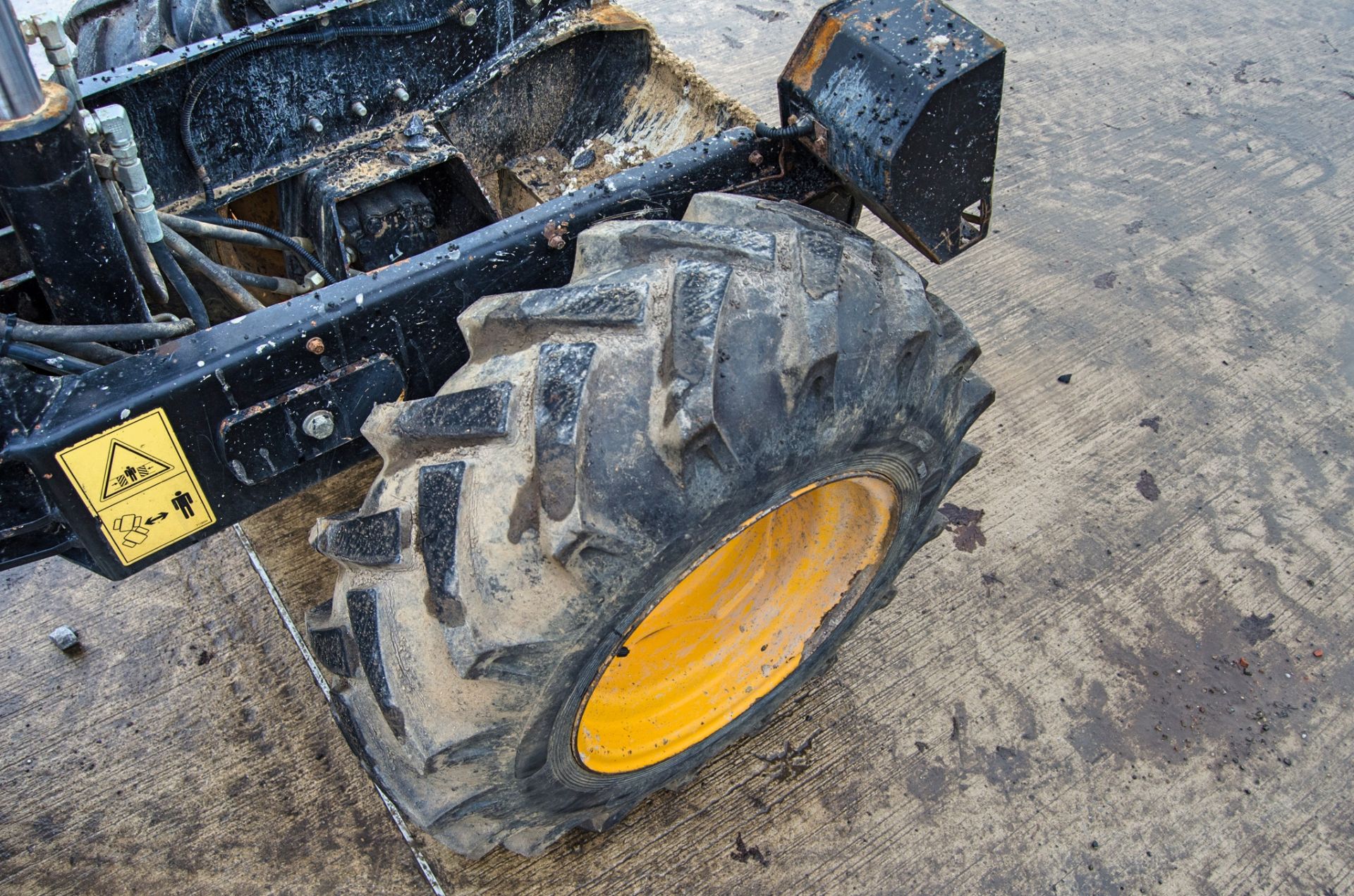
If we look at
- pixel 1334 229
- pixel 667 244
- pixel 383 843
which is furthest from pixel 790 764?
pixel 1334 229

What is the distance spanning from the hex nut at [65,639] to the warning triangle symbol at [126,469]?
1.24m

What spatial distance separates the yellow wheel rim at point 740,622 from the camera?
2010mm

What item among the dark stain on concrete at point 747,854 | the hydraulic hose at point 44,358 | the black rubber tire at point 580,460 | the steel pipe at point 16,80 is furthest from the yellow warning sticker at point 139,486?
the dark stain on concrete at point 747,854

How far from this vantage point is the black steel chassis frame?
4.67 ft

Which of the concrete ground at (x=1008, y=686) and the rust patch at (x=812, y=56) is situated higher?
the rust patch at (x=812, y=56)

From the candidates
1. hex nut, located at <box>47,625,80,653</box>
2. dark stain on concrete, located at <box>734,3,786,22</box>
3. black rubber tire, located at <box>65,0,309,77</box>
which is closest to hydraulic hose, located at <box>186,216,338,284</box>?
black rubber tire, located at <box>65,0,309,77</box>

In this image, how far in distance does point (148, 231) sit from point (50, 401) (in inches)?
12.5

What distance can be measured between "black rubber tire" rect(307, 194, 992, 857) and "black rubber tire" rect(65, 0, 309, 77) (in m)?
1.22

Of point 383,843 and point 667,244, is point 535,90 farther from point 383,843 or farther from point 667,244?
point 383,843

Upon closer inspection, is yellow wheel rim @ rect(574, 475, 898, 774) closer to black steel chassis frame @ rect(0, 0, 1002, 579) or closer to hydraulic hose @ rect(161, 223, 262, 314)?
black steel chassis frame @ rect(0, 0, 1002, 579)

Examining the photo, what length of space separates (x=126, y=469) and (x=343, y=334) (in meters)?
0.37

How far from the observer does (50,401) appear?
139cm

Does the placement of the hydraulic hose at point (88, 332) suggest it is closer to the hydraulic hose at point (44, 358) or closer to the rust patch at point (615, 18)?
the hydraulic hose at point (44, 358)

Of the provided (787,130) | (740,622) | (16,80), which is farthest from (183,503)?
(787,130)
